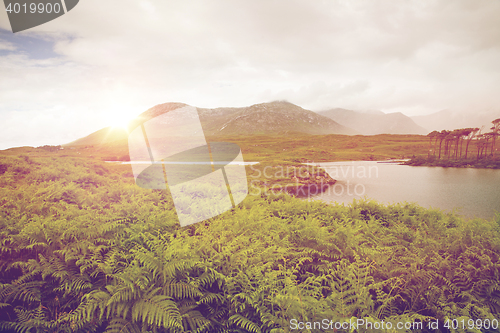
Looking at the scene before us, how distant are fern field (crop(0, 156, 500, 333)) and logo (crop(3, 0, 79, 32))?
14.8 feet

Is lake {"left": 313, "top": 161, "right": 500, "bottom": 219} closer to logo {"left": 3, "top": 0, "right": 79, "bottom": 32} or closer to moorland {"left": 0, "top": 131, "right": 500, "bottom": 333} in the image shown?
moorland {"left": 0, "top": 131, "right": 500, "bottom": 333}

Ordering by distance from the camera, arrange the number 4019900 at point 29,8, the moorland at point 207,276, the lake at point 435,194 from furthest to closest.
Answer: the lake at point 435,194 → the number 4019900 at point 29,8 → the moorland at point 207,276

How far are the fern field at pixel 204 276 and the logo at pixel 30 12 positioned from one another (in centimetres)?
450

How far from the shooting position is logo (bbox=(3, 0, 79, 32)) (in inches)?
218

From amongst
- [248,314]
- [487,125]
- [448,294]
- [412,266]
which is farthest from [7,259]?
[487,125]

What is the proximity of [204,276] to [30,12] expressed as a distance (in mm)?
7967

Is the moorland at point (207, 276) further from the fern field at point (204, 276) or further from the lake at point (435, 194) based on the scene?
the lake at point (435, 194)

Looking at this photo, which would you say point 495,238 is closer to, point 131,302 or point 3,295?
point 131,302

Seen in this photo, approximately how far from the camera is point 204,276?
11.2 ft

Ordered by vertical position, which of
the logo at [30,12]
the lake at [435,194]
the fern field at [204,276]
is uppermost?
the logo at [30,12]

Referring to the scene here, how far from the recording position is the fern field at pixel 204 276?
2855 millimetres

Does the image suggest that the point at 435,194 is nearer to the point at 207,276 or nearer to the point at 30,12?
the point at 207,276

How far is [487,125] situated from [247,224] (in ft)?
161

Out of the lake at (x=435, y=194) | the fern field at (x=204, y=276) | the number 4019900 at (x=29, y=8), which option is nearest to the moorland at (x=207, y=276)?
the fern field at (x=204, y=276)
